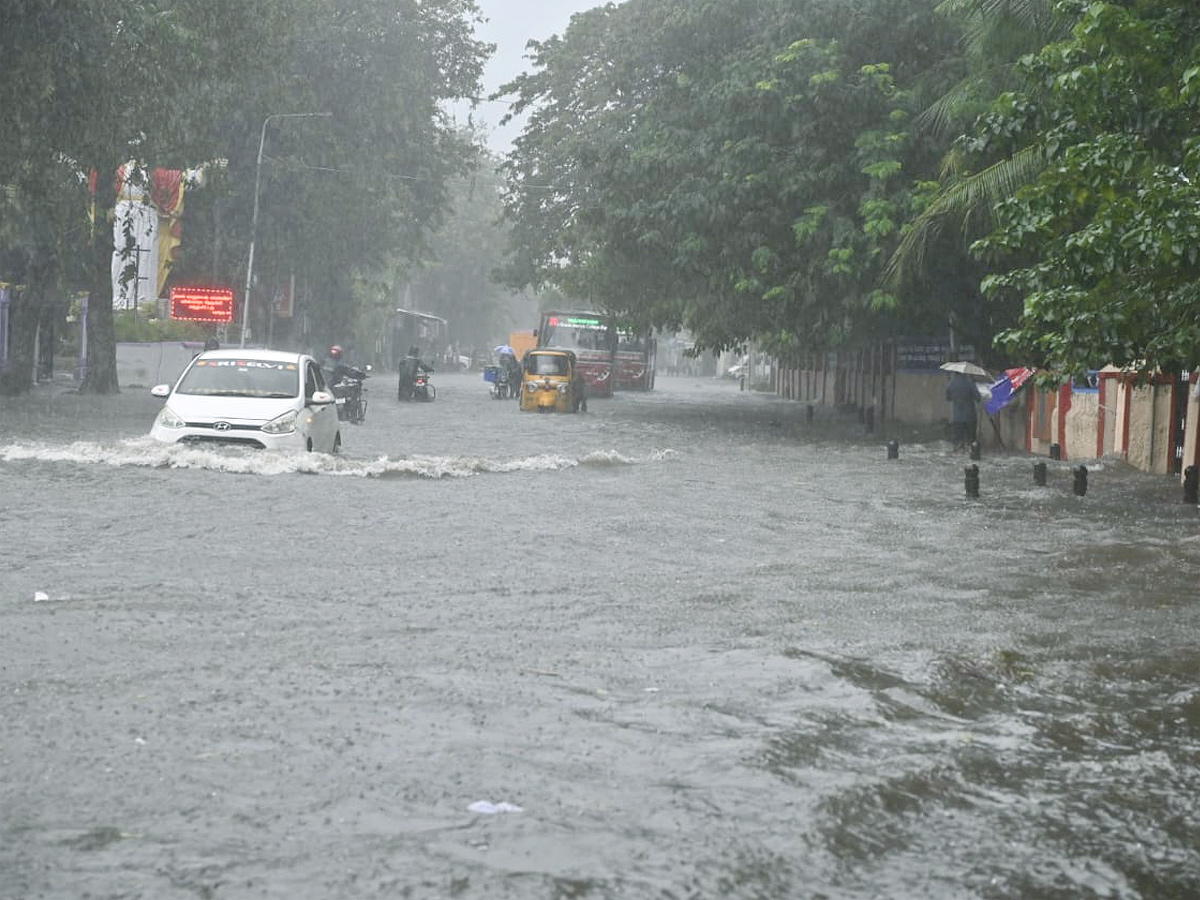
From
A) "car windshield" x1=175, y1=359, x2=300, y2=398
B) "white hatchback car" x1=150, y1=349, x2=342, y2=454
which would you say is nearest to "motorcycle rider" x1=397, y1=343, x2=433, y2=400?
"white hatchback car" x1=150, y1=349, x2=342, y2=454

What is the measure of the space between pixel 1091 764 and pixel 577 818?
2.34 meters

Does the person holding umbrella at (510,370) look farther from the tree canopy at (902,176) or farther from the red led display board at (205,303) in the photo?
the red led display board at (205,303)

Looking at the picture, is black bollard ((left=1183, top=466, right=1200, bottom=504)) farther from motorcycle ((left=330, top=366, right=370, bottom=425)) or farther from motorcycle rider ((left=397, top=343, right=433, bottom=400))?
motorcycle rider ((left=397, top=343, right=433, bottom=400))

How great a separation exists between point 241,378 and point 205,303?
34.8 metres

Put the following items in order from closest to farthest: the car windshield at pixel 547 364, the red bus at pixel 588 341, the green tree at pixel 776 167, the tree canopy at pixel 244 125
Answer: the tree canopy at pixel 244 125 → the green tree at pixel 776 167 → the car windshield at pixel 547 364 → the red bus at pixel 588 341

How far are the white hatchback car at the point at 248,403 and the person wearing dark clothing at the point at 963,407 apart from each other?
41.7 ft

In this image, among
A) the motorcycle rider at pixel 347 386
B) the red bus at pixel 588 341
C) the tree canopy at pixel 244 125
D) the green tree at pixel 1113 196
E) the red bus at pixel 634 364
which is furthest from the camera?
the red bus at pixel 634 364

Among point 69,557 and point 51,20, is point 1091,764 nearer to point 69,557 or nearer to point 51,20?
point 69,557

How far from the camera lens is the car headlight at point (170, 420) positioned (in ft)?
A: 65.7

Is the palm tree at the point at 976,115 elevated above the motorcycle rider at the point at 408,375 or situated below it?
above

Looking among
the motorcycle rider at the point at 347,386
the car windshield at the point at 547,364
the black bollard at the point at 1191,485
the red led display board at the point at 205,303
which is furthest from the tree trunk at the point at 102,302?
the black bollard at the point at 1191,485

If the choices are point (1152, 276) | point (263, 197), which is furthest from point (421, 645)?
point (263, 197)

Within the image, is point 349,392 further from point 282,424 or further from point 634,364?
point 634,364

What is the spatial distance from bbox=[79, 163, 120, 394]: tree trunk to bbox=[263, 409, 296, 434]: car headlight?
1812 centimetres
